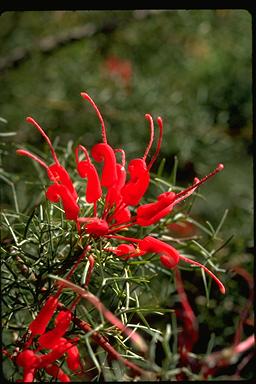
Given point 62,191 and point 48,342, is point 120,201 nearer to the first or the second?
point 62,191

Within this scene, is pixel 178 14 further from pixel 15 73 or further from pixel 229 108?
pixel 15 73

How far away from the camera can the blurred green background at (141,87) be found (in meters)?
1.66

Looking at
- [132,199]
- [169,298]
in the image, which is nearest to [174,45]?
[169,298]

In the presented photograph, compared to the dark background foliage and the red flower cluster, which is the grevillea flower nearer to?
the red flower cluster

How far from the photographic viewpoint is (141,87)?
178cm

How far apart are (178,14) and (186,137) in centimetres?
47

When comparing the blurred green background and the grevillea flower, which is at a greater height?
the grevillea flower

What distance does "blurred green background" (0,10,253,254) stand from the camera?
5.46 ft

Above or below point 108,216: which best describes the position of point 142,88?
below

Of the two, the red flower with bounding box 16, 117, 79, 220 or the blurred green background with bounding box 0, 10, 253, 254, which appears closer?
the red flower with bounding box 16, 117, 79, 220

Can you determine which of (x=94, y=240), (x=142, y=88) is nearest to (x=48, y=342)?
(x=94, y=240)

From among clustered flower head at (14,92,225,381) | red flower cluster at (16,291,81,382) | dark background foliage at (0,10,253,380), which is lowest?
dark background foliage at (0,10,253,380)

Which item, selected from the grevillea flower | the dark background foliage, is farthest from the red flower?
the dark background foliage

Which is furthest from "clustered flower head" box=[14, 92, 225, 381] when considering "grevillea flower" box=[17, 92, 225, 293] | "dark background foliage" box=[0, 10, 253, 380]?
"dark background foliage" box=[0, 10, 253, 380]
